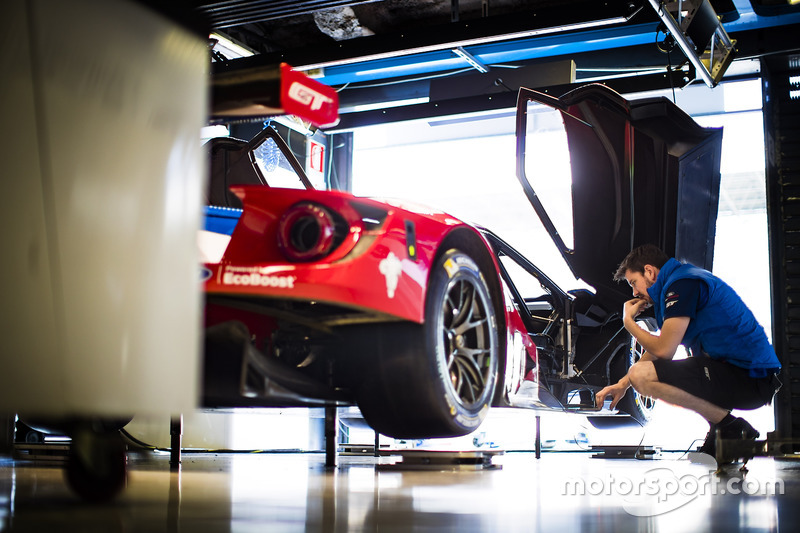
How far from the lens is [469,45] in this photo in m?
7.54

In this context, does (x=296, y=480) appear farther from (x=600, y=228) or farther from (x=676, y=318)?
(x=600, y=228)

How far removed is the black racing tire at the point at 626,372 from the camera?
5.73 metres

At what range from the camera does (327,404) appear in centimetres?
312

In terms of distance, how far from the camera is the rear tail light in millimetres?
2697

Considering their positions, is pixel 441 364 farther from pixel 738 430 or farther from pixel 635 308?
pixel 635 308

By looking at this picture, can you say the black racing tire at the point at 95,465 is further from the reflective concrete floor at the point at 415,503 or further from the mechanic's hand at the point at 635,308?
the mechanic's hand at the point at 635,308

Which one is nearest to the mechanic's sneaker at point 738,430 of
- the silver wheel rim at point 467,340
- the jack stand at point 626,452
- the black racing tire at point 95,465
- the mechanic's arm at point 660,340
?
the mechanic's arm at point 660,340

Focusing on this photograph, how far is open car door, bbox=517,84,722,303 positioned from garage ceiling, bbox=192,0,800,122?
69.5 inches

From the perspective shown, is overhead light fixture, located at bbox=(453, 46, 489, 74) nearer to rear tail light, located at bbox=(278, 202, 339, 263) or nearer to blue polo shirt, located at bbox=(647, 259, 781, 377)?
blue polo shirt, located at bbox=(647, 259, 781, 377)

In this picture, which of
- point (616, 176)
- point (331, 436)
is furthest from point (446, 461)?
point (616, 176)

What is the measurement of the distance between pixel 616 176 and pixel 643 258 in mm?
632

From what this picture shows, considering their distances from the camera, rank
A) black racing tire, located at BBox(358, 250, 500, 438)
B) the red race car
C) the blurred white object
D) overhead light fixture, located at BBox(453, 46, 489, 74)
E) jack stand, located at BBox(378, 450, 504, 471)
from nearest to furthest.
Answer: the blurred white object < the red race car < black racing tire, located at BBox(358, 250, 500, 438) < jack stand, located at BBox(378, 450, 504, 471) < overhead light fixture, located at BBox(453, 46, 489, 74)

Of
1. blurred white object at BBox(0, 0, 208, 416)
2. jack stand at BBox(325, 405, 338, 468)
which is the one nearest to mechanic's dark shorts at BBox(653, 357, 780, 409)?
jack stand at BBox(325, 405, 338, 468)

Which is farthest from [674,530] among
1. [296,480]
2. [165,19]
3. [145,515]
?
[296,480]
